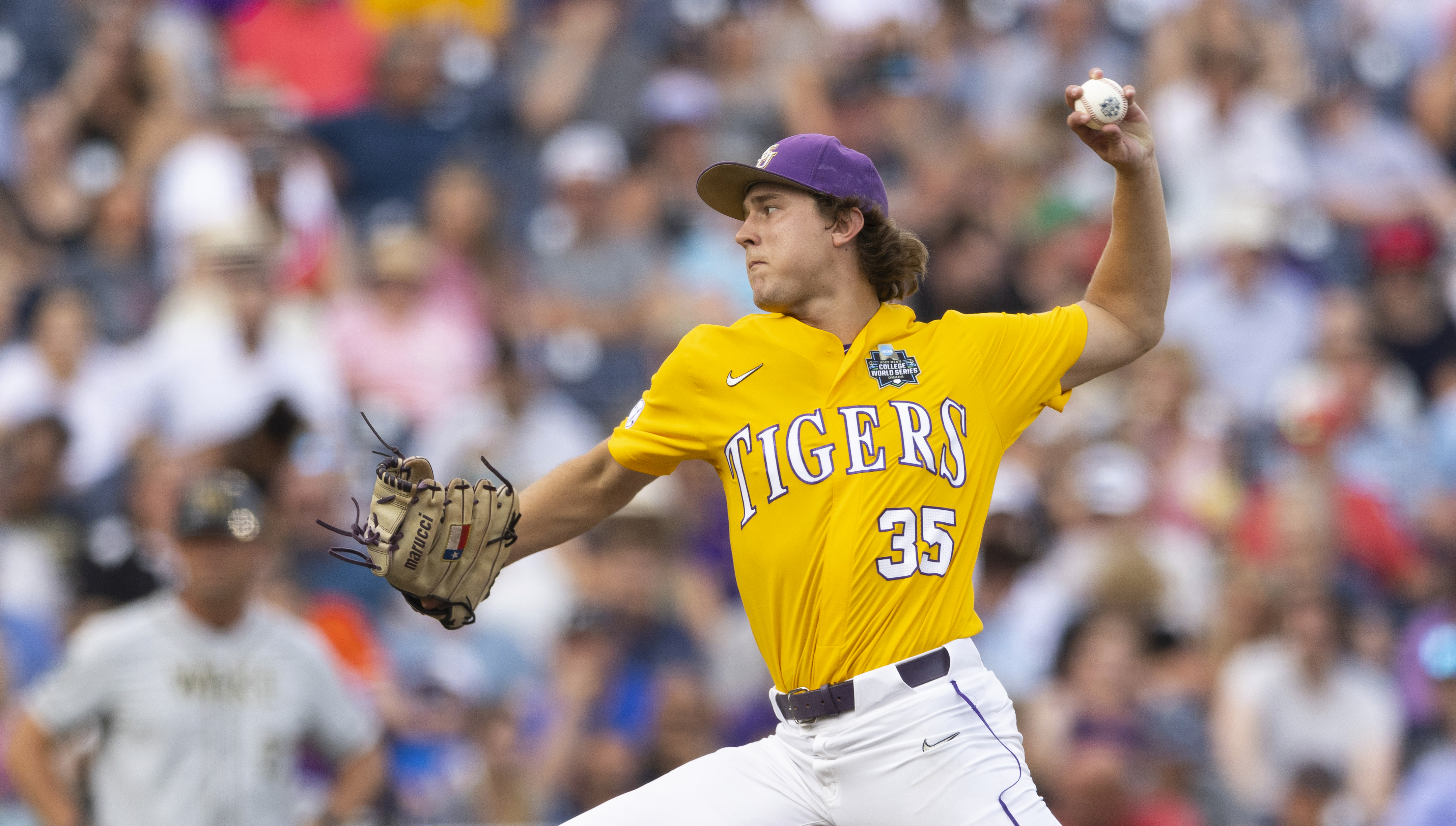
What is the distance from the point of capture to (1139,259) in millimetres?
4633

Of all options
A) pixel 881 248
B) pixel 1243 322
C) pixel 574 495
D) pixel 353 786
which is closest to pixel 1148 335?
pixel 881 248

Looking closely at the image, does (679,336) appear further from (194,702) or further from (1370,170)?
(1370,170)

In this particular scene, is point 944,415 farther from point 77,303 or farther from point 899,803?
point 77,303

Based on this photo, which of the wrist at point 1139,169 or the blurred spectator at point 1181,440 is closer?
the wrist at point 1139,169

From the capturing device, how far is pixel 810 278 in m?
4.48

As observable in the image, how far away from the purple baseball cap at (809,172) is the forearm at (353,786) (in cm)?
309

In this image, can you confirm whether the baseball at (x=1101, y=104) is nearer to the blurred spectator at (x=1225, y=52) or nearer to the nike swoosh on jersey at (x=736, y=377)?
the nike swoosh on jersey at (x=736, y=377)

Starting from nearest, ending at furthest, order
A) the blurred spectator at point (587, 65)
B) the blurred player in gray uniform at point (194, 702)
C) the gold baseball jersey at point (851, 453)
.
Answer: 1. the gold baseball jersey at point (851, 453)
2. the blurred player in gray uniform at point (194, 702)
3. the blurred spectator at point (587, 65)

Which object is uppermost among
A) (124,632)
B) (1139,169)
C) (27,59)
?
(1139,169)

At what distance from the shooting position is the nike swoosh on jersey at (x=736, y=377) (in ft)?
14.4

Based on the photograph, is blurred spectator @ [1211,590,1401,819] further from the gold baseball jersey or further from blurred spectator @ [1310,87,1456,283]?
the gold baseball jersey

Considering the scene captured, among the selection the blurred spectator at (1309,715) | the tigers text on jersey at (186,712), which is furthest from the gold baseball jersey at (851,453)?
the blurred spectator at (1309,715)

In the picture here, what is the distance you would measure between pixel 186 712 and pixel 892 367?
3.31 metres

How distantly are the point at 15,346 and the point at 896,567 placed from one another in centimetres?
662
